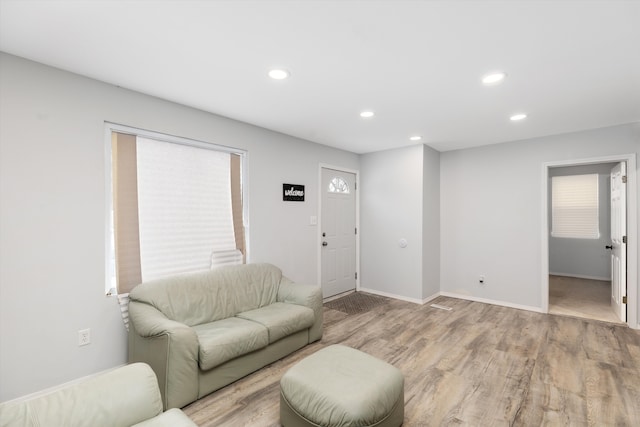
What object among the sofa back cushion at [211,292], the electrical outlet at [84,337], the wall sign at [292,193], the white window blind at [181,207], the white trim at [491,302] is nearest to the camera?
the electrical outlet at [84,337]

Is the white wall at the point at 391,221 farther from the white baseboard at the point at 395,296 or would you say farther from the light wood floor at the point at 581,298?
the light wood floor at the point at 581,298

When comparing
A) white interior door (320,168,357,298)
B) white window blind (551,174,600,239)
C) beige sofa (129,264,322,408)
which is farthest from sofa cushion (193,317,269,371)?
white window blind (551,174,600,239)

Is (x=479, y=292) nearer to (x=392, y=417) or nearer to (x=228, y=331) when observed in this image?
(x=392, y=417)

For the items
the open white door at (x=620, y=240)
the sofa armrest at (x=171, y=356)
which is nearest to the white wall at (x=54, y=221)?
the sofa armrest at (x=171, y=356)

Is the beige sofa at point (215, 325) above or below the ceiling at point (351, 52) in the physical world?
below

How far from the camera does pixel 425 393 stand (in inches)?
93.0

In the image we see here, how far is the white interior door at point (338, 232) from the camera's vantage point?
4.78 meters

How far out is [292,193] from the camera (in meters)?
4.18

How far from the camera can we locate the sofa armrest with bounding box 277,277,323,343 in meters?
3.21

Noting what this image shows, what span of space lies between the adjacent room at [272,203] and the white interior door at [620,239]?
5 centimetres

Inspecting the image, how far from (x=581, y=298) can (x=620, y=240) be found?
1.59 metres

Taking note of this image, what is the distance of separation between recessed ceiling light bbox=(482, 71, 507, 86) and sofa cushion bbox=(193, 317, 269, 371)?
2763mm

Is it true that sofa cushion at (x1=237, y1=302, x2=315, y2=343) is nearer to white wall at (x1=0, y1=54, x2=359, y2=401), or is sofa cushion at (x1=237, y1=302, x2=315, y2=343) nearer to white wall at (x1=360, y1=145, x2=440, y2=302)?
white wall at (x1=0, y1=54, x2=359, y2=401)

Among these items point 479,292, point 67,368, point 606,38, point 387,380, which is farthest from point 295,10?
point 479,292
